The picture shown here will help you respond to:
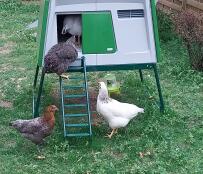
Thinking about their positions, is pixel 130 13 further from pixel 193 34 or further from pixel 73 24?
pixel 193 34

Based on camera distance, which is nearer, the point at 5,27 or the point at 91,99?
the point at 91,99

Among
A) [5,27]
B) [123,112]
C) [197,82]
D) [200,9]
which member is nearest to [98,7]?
[123,112]

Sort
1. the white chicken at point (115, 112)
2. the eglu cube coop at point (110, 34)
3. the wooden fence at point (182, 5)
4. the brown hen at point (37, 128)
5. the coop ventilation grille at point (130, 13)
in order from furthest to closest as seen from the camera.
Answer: the wooden fence at point (182, 5)
the coop ventilation grille at point (130, 13)
the eglu cube coop at point (110, 34)
the white chicken at point (115, 112)
the brown hen at point (37, 128)

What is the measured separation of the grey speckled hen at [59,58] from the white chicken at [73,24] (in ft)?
2.16

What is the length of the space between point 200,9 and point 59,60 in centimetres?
465

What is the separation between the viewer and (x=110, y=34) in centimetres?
616

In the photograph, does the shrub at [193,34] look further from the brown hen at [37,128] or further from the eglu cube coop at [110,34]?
the brown hen at [37,128]

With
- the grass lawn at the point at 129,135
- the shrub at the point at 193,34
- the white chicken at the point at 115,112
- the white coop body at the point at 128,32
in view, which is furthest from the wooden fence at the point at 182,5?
the white chicken at the point at 115,112

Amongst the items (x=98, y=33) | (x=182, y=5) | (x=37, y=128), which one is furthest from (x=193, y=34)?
(x=37, y=128)

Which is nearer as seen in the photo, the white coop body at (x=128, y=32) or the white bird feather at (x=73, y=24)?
the white coop body at (x=128, y=32)

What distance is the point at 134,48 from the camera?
20.4 feet

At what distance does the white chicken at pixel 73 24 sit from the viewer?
656cm

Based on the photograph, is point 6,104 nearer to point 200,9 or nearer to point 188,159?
point 188,159

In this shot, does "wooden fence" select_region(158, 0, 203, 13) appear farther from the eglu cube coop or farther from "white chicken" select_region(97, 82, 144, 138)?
"white chicken" select_region(97, 82, 144, 138)
